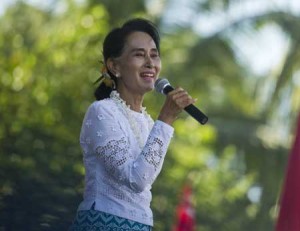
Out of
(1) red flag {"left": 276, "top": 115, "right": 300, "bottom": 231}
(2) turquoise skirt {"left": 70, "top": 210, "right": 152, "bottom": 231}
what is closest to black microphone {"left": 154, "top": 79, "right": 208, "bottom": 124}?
(2) turquoise skirt {"left": 70, "top": 210, "right": 152, "bottom": 231}

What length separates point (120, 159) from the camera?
11.5ft

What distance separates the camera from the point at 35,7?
24094 mm

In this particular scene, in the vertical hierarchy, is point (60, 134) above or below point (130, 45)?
above

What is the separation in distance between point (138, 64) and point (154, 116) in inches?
292

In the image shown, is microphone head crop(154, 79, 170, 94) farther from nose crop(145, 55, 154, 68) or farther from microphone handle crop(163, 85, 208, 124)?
microphone handle crop(163, 85, 208, 124)

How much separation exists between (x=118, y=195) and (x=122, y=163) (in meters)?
0.13

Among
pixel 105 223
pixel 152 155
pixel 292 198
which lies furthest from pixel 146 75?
pixel 292 198

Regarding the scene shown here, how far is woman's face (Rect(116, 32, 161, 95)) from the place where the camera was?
3.68 metres

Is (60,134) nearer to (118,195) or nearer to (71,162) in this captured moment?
(71,162)

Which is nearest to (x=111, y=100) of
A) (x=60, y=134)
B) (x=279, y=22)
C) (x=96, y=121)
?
(x=96, y=121)

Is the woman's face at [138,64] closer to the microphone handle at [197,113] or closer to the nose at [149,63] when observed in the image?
the nose at [149,63]

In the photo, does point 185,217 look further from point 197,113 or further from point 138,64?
point 197,113

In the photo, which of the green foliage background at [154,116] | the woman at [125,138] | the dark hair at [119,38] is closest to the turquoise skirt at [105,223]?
the woman at [125,138]

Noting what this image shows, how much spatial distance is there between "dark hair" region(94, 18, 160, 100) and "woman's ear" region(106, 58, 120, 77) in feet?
0.05
